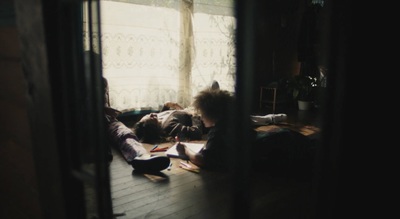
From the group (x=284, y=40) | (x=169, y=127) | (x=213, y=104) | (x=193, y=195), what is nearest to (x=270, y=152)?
(x=213, y=104)

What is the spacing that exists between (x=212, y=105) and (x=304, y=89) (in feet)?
9.84

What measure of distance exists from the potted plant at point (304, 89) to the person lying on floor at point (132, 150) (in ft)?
10.7

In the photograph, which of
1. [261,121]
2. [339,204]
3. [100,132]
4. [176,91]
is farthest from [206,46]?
[339,204]

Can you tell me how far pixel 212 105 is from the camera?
2.69 m

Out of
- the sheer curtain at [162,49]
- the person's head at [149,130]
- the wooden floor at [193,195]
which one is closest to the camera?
the wooden floor at [193,195]

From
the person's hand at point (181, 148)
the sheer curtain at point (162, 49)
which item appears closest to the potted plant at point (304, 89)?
the sheer curtain at point (162, 49)

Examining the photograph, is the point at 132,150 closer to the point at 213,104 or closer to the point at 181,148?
the point at 181,148

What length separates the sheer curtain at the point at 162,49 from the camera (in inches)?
146

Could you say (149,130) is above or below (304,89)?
below

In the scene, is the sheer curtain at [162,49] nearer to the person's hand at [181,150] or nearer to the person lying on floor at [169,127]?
the person lying on floor at [169,127]

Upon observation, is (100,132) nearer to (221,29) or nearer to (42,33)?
(42,33)

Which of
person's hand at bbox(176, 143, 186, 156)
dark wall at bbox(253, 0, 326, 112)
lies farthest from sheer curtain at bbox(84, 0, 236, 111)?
person's hand at bbox(176, 143, 186, 156)

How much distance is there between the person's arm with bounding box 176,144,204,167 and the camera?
255 cm

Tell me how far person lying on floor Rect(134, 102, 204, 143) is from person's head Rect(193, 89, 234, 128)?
0.69 meters
